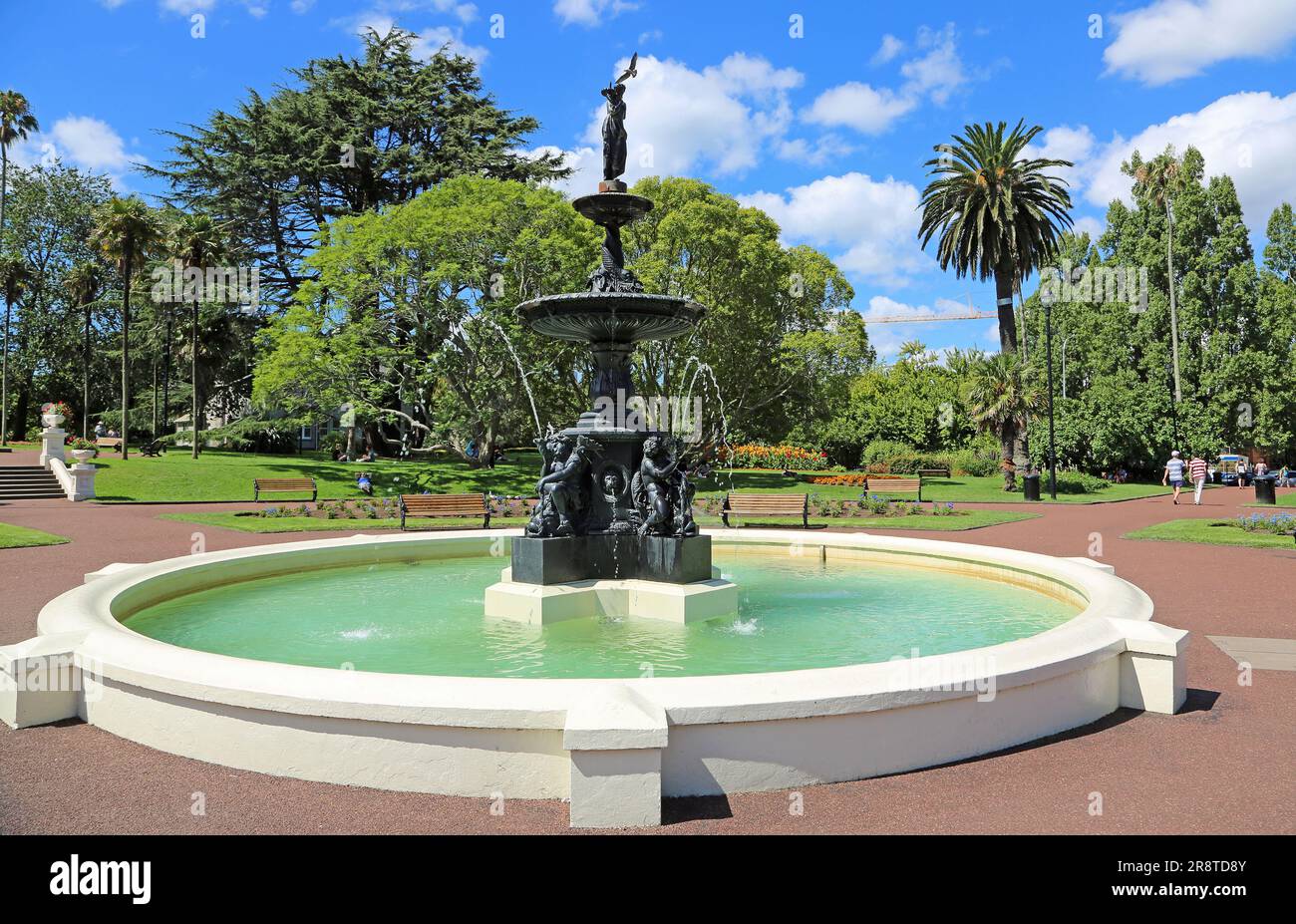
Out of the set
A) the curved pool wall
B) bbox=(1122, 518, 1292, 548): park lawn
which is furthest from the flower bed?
the curved pool wall

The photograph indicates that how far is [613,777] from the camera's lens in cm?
418

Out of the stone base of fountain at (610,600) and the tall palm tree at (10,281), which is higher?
the tall palm tree at (10,281)

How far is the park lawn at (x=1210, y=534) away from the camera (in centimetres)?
1697

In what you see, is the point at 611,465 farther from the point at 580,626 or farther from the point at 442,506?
the point at 442,506

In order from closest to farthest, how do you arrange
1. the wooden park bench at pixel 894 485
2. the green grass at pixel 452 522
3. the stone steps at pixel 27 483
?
the green grass at pixel 452 522
the wooden park bench at pixel 894 485
the stone steps at pixel 27 483

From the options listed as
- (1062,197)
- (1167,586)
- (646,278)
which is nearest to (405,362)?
(646,278)

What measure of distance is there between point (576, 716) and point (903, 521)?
66.9 ft

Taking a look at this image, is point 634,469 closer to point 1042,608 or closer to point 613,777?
point 1042,608

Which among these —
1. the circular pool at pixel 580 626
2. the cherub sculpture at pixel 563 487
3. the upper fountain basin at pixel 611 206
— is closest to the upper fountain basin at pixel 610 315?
the upper fountain basin at pixel 611 206

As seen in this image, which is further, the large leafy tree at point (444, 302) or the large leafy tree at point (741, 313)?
the large leafy tree at point (741, 313)

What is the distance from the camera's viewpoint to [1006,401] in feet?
117

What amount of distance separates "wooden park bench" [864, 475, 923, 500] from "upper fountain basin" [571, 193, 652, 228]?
19.8 meters

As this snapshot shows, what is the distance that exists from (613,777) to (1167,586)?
36.2 ft

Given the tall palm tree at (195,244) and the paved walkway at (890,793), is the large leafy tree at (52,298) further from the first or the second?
the paved walkway at (890,793)
